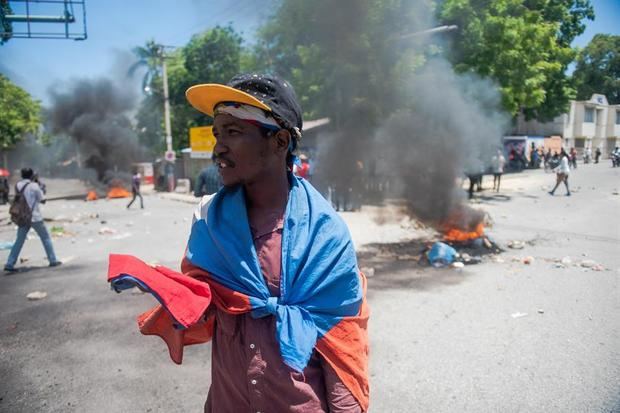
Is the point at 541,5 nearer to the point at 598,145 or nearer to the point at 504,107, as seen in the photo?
the point at 504,107

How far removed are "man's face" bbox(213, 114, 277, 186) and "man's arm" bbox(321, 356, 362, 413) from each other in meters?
0.58

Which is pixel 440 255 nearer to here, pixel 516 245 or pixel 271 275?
pixel 516 245

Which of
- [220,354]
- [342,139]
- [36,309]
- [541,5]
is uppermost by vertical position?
[541,5]

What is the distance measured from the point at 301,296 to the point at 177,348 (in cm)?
46

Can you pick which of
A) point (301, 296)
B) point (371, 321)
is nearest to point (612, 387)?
point (371, 321)

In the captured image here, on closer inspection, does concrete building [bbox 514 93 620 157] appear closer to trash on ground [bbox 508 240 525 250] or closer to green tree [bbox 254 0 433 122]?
trash on ground [bbox 508 240 525 250]

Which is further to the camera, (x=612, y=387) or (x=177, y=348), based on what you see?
(x=612, y=387)

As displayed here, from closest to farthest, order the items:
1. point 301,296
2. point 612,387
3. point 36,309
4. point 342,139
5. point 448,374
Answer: point 301,296 < point 612,387 < point 448,374 < point 36,309 < point 342,139

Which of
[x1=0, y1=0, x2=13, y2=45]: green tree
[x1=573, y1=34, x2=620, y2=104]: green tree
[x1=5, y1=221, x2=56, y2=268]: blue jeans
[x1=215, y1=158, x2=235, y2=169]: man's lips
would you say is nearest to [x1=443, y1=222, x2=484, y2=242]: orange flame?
[x1=573, y1=34, x2=620, y2=104]: green tree

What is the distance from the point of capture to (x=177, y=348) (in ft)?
4.53

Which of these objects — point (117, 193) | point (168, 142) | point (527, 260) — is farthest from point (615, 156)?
point (117, 193)

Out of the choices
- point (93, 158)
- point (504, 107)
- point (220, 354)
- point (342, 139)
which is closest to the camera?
point (220, 354)

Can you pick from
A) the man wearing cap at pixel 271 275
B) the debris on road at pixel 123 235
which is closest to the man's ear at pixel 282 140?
the man wearing cap at pixel 271 275

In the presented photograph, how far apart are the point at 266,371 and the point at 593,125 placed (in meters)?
8.15
